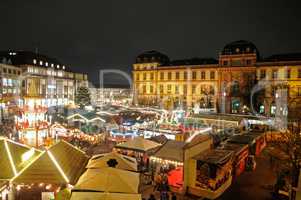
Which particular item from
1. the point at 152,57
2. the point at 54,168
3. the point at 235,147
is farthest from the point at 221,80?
the point at 54,168

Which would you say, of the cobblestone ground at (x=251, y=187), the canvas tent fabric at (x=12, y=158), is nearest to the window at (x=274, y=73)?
the cobblestone ground at (x=251, y=187)

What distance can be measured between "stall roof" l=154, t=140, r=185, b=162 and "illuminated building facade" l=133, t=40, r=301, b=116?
2679 centimetres

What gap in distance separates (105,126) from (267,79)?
101ft

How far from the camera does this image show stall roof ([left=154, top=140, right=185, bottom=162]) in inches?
463

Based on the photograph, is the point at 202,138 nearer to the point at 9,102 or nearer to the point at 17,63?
the point at 9,102

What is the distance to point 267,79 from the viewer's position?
40.9 metres

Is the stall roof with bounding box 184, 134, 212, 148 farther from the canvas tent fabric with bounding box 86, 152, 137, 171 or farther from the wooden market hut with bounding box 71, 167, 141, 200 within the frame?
the wooden market hut with bounding box 71, 167, 141, 200

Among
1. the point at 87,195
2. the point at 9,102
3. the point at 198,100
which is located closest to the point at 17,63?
the point at 9,102

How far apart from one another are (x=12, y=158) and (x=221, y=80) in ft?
133

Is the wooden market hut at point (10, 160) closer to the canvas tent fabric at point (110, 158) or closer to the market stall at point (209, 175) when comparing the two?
the canvas tent fabric at point (110, 158)

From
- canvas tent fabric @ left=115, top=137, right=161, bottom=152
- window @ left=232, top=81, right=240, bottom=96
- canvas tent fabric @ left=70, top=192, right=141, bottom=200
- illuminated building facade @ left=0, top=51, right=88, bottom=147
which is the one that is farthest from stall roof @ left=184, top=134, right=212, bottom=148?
window @ left=232, top=81, right=240, bottom=96

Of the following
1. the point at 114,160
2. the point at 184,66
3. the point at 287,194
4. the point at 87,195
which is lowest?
the point at 287,194

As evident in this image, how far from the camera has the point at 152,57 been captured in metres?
52.4

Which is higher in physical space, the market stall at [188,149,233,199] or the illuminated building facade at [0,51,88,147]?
the illuminated building facade at [0,51,88,147]
